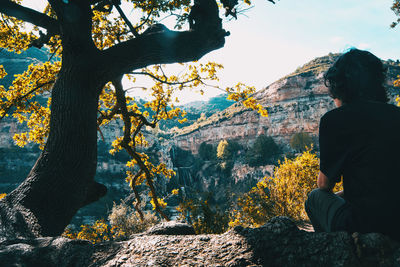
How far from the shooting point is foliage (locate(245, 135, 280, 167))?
6275 centimetres

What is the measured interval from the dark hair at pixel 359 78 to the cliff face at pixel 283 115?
67905mm

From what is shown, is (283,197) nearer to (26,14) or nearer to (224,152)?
(26,14)

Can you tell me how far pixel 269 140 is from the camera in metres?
64.8

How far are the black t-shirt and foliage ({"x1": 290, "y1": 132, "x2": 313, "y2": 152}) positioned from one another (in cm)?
6386

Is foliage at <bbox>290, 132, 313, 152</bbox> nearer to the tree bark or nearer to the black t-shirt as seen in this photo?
the tree bark

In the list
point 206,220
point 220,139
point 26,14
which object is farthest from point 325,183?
point 220,139

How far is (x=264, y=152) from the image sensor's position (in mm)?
63000

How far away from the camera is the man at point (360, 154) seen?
1.03 meters

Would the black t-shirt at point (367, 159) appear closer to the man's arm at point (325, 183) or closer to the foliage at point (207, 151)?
the man's arm at point (325, 183)

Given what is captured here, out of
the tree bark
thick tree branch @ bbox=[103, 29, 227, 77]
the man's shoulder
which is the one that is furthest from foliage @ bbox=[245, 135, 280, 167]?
the man's shoulder

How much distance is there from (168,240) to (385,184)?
1206 millimetres

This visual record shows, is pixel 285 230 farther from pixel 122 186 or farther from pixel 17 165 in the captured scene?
pixel 17 165

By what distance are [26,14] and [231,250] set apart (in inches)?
134

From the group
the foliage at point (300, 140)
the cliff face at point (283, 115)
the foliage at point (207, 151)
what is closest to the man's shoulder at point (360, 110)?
the foliage at point (300, 140)
